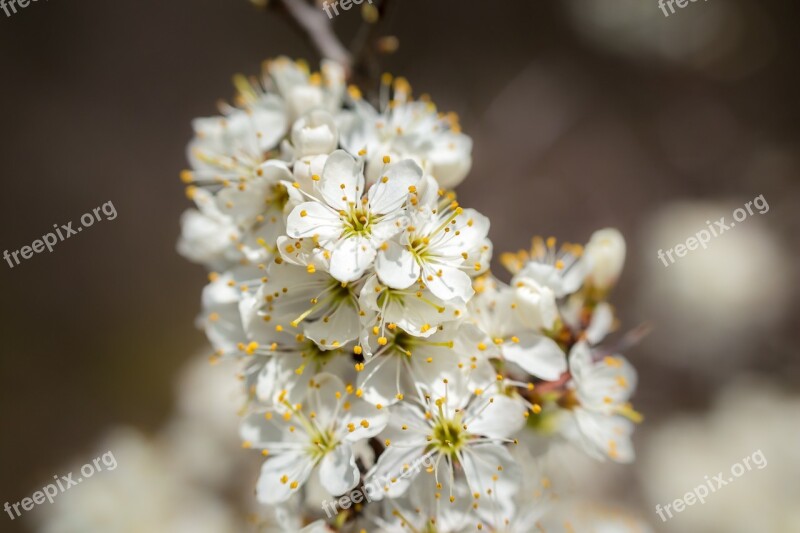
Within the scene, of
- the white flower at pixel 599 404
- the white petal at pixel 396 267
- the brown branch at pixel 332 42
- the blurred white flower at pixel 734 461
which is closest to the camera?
the white petal at pixel 396 267

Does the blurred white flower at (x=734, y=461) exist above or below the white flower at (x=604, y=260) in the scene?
below

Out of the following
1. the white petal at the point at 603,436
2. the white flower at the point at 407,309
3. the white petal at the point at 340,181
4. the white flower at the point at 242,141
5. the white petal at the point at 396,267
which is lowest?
the white petal at the point at 603,436

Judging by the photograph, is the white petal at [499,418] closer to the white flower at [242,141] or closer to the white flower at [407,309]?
the white flower at [407,309]

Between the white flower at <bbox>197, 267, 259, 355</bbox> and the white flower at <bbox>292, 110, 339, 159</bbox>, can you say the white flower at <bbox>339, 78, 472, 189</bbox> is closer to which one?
the white flower at <bbox>292, 110, 339, 159</bbox>

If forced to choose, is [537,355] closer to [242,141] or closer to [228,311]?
[228,311]

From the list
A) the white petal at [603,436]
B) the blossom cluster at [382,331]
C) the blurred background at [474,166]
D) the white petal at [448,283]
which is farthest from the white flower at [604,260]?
the blurred background at [474,166]

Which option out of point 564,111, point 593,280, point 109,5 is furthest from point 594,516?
point 109,5

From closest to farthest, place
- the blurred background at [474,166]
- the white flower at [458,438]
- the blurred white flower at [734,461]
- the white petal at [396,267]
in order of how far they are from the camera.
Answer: the white petal at [396,267] → the white flower at [458,438] → the blurred white flower at [734,461] → the blurred background at [474,166]

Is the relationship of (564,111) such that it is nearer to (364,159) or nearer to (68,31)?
(364,159)
